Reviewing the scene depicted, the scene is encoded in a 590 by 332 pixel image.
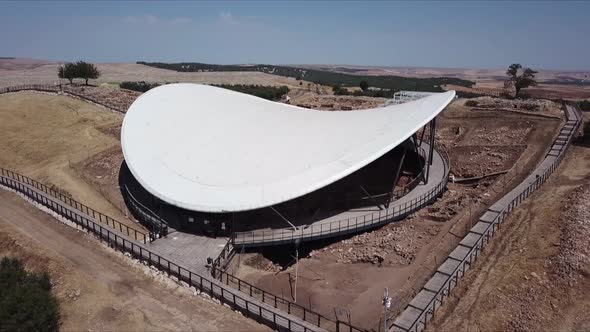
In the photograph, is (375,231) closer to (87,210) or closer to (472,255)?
(472,255)

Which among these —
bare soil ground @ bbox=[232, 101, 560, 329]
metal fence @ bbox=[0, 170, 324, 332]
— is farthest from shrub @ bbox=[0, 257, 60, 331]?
bare soil ground @ bbox=[232, 101, 560, 329]

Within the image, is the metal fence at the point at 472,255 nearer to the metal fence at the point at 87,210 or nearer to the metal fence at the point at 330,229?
the metal fence at the point at 330,229

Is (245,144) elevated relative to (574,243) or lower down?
elevated

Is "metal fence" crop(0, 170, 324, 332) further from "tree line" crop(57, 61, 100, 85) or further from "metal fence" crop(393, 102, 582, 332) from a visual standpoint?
"tree line" crop(57, 61, 100, 85)

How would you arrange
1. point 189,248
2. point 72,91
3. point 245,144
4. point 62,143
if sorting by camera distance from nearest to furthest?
point 189,248, point 245,144, point 62,143, point 72,91

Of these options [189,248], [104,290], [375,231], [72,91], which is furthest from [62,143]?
[375,231]
